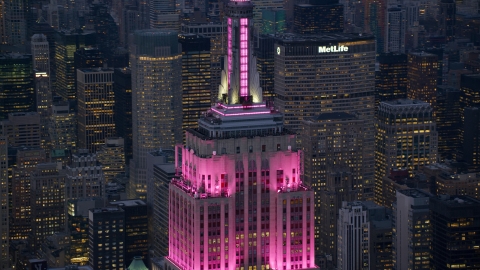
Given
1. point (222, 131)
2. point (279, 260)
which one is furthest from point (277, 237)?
point (222, 131)

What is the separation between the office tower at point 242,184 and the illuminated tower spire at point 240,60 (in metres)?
0.09

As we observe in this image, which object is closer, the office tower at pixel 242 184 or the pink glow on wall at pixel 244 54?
the office tower at pixel 242 184

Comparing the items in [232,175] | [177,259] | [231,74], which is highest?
[231,74]

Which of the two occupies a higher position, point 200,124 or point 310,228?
point 200,124

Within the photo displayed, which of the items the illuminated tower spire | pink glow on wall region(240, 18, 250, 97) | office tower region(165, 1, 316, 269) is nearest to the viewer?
office tower region(165, 1, 316, 269)

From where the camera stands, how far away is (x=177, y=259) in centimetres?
14375

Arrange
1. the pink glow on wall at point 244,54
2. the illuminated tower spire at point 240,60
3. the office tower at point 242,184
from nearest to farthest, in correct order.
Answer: the office tower at point 242,184 < the pink glow on wall at point 244,54 < the illuminated tower spire at point 240,60

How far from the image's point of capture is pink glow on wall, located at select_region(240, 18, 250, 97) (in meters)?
138

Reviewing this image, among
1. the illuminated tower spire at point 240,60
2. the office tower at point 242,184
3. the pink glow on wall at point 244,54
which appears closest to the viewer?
the office tower at point 242,184

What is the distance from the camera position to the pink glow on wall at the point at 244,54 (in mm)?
138250

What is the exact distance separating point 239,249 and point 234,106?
41.9 feet

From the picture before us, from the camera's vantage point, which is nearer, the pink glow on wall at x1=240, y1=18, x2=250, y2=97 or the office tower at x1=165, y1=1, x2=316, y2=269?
the office tower at x1=165, y1=1, x2=316, y2=269

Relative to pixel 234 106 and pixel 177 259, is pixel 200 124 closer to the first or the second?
pixel 234 106

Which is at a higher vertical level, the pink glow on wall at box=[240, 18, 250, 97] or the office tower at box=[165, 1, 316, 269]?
the pink glow on wall at box=[240, 18, 250, 97]
